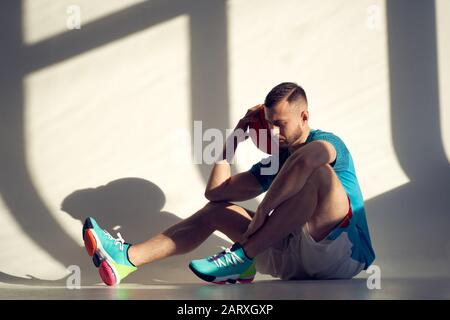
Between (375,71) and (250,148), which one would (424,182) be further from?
(250,148)

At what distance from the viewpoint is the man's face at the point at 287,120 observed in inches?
98.7

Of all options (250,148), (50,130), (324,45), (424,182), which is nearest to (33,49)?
(50,130)

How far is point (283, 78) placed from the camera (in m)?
3.25

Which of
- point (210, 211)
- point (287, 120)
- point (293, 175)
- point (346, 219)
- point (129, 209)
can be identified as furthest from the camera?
point (129, 209)

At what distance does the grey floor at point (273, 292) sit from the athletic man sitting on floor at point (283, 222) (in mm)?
74

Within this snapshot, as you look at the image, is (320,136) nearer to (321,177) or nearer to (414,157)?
(321,177)

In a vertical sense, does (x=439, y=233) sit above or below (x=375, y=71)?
below

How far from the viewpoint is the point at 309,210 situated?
2.33 metres

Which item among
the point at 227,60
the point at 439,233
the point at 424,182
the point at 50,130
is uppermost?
the point at 227,60

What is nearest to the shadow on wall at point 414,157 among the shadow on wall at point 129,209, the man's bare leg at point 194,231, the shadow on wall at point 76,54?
the shadow on wall at point 76,54

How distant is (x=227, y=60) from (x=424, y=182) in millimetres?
1019

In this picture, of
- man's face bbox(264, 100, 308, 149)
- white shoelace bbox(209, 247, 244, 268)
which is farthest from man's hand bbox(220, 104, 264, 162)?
white shoelace bbox(209, 247, 244, 268)

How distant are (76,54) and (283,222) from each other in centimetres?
142

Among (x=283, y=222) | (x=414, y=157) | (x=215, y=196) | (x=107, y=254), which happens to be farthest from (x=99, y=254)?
(x=414, y=157)
